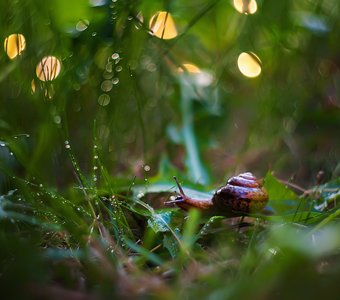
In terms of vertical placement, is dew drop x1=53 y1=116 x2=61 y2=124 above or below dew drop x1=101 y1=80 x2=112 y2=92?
above

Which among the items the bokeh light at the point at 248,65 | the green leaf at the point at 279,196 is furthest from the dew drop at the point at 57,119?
the bokeh light at the point at 248,65

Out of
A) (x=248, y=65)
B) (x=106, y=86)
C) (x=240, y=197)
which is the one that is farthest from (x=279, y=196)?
(x=248, y=65)

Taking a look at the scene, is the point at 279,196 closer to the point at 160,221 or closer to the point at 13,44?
the point at 160,221

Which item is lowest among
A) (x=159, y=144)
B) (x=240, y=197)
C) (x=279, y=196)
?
(x=159, y=144)

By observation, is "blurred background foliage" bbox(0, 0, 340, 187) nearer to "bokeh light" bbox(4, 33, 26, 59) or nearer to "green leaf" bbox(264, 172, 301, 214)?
"bokeh light" bbox(4, 33, 26, 59)

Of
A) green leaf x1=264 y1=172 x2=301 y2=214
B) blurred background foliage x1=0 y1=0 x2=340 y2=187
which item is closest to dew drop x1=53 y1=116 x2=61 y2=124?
blurred background foliage x1=0 y1=0 x2=340 y2=187

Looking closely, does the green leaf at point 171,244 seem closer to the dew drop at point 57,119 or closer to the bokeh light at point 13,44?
the dew drop at point 57,119

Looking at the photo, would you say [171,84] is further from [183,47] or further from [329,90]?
[329,90]
